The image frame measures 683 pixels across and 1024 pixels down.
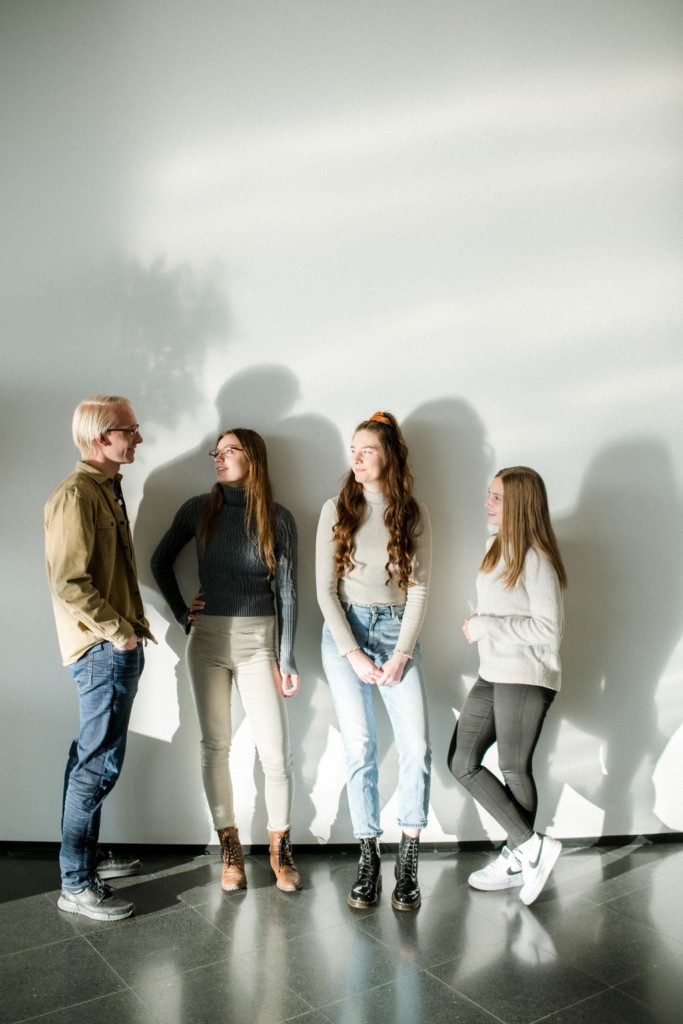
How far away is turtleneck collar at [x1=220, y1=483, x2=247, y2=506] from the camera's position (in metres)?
3.38

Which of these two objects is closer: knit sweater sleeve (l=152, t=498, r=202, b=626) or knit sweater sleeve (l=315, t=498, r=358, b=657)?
knit sweater sleeve (l=315, t=498, r=358, b=657)

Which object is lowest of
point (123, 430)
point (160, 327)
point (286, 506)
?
point (286, 506)

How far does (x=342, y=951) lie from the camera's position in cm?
280

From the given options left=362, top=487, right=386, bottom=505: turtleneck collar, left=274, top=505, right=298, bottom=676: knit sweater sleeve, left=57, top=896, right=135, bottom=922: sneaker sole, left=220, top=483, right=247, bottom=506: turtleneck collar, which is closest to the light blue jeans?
left=274, top=505, right=298, bottom=676: knit sweater sleeve

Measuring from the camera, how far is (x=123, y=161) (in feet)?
11.4

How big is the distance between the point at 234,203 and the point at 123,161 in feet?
1.53

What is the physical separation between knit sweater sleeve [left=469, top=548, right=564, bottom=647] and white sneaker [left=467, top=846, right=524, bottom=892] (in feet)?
2.73

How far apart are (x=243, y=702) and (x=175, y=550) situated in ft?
2.12

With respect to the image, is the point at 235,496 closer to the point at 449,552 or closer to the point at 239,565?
the point at 239,565

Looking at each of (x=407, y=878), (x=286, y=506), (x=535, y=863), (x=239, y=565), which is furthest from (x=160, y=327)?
(x=535, y=863)

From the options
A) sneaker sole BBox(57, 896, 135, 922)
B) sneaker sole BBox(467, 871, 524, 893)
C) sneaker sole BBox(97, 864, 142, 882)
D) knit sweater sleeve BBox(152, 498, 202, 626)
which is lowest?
sneaker sole BBox(467, 871, 524, 893)

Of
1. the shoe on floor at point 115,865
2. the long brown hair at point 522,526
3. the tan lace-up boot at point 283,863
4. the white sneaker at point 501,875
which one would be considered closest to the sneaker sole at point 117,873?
the shoe on floor at point 115,865

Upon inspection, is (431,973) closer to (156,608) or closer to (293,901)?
(293,901)

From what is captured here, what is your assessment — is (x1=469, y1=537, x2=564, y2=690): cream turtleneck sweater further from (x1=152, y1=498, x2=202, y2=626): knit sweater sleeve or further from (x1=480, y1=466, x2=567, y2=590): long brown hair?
(x1=152, y1=498, x2=202, y2=626): knit sweater sleeve
